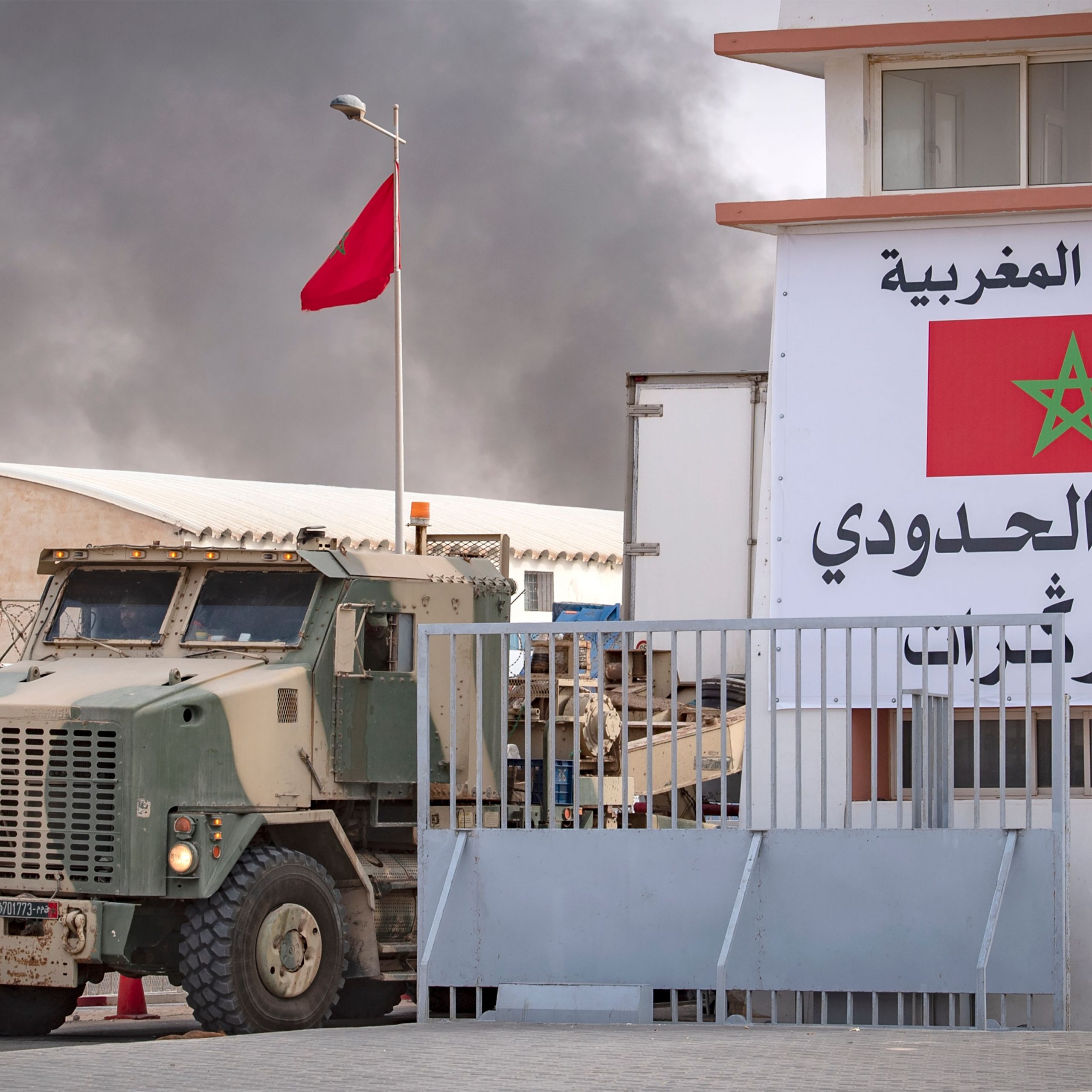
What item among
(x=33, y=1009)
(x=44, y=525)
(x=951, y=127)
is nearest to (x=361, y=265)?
(x=44, y=525)

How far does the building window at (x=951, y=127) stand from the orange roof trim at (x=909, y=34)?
311 mm

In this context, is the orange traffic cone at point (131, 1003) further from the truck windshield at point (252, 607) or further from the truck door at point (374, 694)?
the truck windshield at point (252, 607)

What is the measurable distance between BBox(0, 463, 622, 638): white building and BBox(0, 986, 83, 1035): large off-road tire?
36.8ft

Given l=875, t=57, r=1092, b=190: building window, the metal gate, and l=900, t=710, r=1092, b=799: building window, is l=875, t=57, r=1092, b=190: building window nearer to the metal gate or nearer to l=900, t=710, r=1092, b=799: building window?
l=900, t=710, r=1092, b=799: building window

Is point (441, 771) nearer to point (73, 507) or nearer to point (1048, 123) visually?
point (1048, 123)

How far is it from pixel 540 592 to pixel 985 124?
2479 centimetres

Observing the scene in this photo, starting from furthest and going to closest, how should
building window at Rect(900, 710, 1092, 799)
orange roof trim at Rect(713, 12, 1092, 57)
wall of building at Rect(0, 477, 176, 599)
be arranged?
1. wall of building at Rect(0, 477, 176, 599)
2. orange roof trim at Rect(713, 12, 1092, 57)
3. building window at Rect(900, 710, 1092, 799)

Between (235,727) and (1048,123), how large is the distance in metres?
6.12

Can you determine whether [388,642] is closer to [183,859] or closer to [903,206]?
[183,859]

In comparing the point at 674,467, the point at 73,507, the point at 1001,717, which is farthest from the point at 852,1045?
the point at 73,507

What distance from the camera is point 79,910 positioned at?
912 centimetres

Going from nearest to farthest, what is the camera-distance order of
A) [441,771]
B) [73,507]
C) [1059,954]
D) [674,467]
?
[1059,954] < [441,771] < [674,467] < [73,507]

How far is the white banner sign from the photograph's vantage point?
9648 millimetres

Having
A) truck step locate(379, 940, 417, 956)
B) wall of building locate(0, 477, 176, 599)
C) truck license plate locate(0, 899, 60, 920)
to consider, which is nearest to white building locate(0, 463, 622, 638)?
wall of building locate(0, 477, 176, 599)
